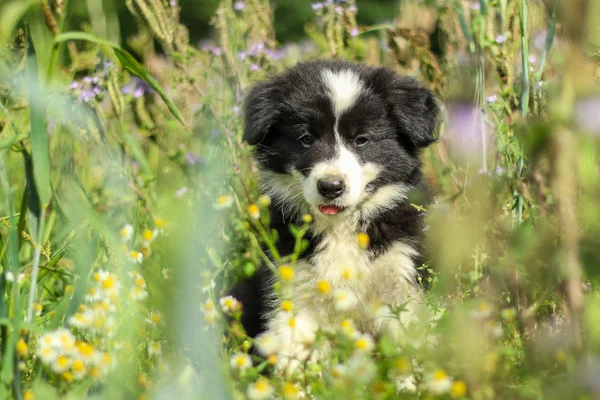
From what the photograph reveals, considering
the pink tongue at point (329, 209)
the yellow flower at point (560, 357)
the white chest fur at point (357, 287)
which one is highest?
the yellow flower at point (560, 357)

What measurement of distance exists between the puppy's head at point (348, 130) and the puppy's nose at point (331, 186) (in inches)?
1.6

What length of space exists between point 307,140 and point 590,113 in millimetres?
1997

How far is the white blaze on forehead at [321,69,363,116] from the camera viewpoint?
2.96 m

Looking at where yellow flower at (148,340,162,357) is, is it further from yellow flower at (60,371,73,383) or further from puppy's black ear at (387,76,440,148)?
puppy's black ear at (387,76,440,148)

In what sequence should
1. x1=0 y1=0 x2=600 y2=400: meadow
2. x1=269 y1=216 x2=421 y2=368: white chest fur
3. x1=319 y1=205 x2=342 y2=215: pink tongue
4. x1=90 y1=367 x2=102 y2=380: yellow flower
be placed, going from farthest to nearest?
1. x1=319 y1=205 x2=342 y2=215: pink tongue
2. x1=269 y1=216 x2=421 y2=368: white chest fur
3. x1=90 y1=367 x2=102 y2=380: yellow flower
4. x1=0 y1=0 x2=600 y2=400: meadow

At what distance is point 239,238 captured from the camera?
3.38 m

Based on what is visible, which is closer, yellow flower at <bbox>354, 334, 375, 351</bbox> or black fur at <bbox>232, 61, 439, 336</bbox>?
yellow flower at <bbox>354, 334, 375, 351</bbox>

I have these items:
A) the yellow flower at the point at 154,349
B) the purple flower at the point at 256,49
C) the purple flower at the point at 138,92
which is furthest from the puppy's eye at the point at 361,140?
the yellow flower at the point at 154,349

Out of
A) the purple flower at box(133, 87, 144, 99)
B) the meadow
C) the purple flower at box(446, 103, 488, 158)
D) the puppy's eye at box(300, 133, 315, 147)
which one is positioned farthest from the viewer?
the purple flower at box(133, 87, 144, 99)

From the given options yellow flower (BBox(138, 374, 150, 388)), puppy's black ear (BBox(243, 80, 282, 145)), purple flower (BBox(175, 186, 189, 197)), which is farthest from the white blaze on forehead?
yellow flower (BBox(138, 374, 150, 388))

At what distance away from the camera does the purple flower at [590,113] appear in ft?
3.64

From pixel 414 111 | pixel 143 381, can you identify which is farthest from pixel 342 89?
pixel 143 381

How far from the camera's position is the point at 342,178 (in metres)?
2.79

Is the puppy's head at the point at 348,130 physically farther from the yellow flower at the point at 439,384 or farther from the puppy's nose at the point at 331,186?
the yellow flower at the point at 439,384
